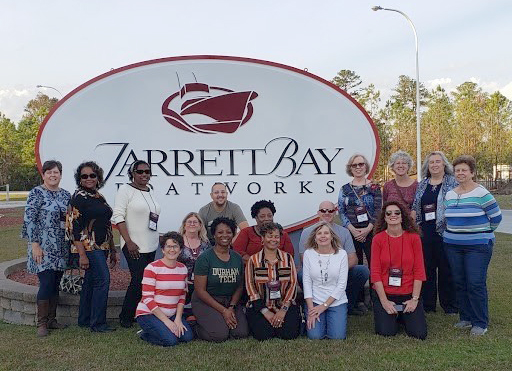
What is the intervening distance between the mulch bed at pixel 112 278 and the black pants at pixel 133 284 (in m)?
1.19

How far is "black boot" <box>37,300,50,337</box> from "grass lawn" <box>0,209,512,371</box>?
85 mm

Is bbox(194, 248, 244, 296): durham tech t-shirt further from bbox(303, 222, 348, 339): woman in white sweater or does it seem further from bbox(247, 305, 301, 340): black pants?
bbox(303, 222, 348, 339): woman in white sweater

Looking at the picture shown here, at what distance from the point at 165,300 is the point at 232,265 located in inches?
25.3

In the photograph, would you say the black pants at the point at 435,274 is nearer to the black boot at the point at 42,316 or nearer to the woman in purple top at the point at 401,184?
the woman in purple top at the point at 401,184

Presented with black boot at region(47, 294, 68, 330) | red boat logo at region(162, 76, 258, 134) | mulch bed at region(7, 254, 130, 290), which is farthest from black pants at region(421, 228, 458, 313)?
black boot at region(47, 294, 68, 330)

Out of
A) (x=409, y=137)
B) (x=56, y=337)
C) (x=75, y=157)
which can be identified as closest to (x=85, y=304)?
(x=56, y=337)

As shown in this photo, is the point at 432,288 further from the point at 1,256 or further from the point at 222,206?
the point at 1,256

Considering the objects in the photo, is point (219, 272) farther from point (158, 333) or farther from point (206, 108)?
point (206, 108)

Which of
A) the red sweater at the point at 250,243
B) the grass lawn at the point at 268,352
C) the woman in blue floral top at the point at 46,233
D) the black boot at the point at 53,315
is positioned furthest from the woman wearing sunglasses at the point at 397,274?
the black boot at the point at 53,315

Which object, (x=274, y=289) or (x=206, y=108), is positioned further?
(x=206, y=108)

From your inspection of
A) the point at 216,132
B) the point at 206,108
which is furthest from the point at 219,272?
the point at 206,108

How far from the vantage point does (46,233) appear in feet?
16.5

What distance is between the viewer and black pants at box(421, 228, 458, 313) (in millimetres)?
5641

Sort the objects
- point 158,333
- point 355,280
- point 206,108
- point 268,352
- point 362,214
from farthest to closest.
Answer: point 206,108, point 362,214, point 355,280, point 158,333, point 268,352
